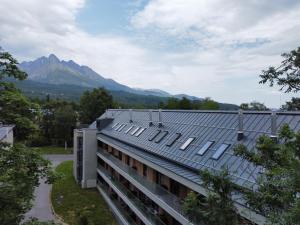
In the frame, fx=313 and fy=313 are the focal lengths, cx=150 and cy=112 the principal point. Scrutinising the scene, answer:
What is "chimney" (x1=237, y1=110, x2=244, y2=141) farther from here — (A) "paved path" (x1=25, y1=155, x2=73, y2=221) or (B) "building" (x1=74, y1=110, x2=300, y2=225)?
(A) "paved path" (x1=25, y1=155, x2=73, y2=221)

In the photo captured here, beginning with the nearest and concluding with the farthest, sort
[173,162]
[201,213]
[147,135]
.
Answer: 1. [201,213]
2. [173,162]
3. [147,135]

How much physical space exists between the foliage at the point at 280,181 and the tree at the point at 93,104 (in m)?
66.1

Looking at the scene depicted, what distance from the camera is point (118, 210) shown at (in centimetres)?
2947

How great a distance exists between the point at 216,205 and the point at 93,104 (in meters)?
66.3

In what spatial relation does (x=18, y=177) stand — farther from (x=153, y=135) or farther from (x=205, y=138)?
(x=153, y=135)

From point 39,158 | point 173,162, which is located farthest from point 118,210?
point 39,158

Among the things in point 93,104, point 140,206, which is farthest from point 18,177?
point 93,104

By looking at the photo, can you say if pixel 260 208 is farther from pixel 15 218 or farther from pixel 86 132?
pixel 86 132

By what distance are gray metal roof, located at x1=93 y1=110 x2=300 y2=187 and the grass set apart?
24.4 feet

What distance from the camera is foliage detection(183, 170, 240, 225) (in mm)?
6707

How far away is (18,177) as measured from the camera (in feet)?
32.2

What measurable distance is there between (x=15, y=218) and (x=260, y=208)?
23.8 feet

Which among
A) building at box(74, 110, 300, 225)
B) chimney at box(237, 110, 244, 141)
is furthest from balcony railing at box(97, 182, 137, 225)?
chimney at box(237, 110, 244, 141)

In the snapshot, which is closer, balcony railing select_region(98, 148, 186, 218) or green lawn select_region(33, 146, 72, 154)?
balcony railing select_region(98, 148, 186, 218)
